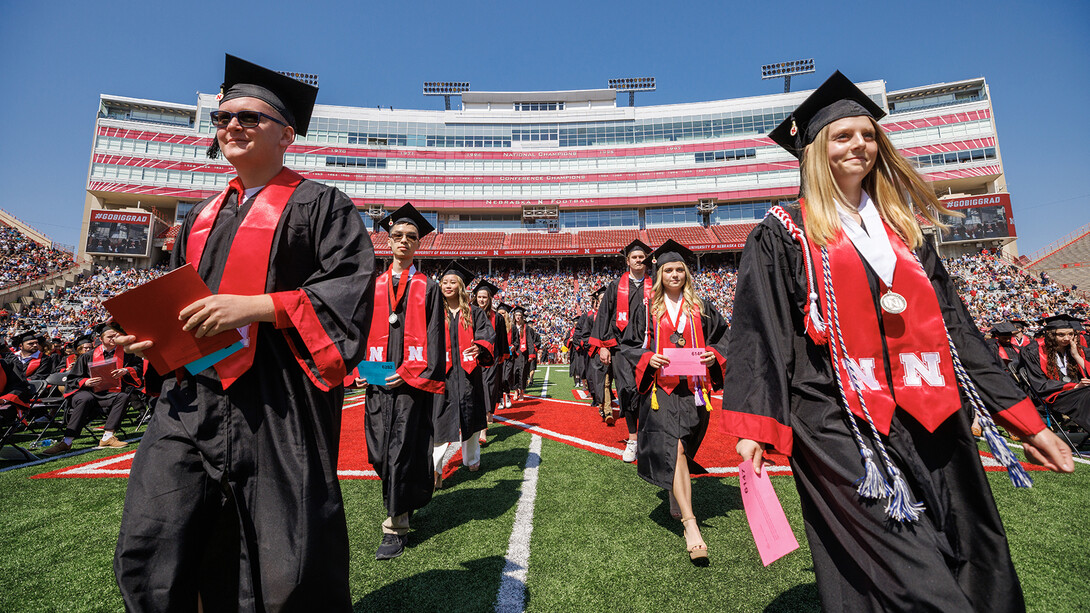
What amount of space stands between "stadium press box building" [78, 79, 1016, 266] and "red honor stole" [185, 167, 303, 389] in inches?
1529

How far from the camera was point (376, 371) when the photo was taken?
3.68 meters

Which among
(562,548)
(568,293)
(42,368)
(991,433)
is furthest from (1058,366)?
(568,293)

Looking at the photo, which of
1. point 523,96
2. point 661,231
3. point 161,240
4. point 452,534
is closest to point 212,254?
point 452,534

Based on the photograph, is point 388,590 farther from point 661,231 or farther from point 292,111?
point 661,231

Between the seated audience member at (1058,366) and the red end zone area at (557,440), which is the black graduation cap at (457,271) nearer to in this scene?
the red end zone area at (557,440)

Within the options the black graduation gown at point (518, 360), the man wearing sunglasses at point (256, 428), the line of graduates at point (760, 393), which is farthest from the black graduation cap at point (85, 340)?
the man wearing sunglasses at point (256, 428)

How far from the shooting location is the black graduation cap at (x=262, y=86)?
2.01 meters

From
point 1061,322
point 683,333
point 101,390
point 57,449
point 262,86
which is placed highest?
point 262,86

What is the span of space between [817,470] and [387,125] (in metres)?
54.2

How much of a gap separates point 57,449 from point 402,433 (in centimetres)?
702

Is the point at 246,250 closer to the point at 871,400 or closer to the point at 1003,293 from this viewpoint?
the point at 871,400

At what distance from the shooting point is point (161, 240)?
3972 cm

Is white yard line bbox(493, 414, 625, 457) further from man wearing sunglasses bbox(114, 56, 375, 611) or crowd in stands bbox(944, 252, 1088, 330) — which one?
crowd in stands bbox(944, 252, 1088, 330)

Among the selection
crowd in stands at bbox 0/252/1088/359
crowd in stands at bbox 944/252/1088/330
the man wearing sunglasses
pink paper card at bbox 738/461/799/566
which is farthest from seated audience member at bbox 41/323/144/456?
crowd in stands at bbox 944/252/1088/330
